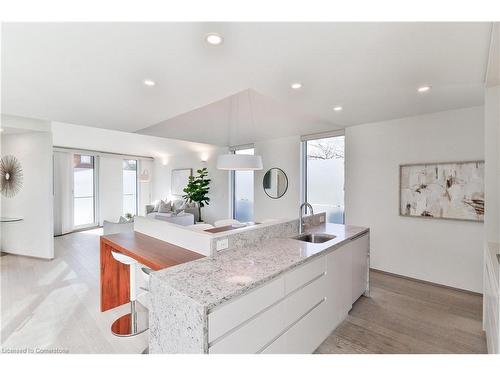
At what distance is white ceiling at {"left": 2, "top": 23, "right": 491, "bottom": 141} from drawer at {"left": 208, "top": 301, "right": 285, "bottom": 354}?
169 cm

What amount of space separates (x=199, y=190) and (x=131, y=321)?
15.6ft

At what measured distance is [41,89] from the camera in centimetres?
235

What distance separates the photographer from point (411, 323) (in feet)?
7.38

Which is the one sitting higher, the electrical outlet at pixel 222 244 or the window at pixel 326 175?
the window at pixel 326 175

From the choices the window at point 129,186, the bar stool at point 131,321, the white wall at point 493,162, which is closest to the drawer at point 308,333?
the bar stool at point 131,321

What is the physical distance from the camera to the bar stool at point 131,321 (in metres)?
2.02

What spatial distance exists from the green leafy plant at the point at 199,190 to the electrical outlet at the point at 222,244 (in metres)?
5.08

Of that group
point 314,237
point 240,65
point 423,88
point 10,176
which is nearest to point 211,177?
point 10,176

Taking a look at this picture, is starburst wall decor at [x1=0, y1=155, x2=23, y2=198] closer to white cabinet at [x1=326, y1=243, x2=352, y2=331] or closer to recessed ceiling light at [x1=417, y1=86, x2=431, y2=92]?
white cabinet at [x1=326, y1=243, x2=352, y2=331]

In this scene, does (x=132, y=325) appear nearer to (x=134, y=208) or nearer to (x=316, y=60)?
(x=316, y=60)

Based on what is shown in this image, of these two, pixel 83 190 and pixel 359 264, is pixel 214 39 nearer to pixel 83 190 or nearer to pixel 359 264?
pixel 359 264

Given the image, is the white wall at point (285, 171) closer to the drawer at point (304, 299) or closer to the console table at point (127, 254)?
the drawer at point (304, 299)

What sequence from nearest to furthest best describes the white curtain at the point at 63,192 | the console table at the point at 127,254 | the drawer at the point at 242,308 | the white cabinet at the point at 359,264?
the drawer at the point at 242,308, the console table at the point at 127,254, the white cabinet at the point at 359,264, the white curtain at the point at 63,192

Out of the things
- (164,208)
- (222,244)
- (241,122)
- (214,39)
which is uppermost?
(241,122)
